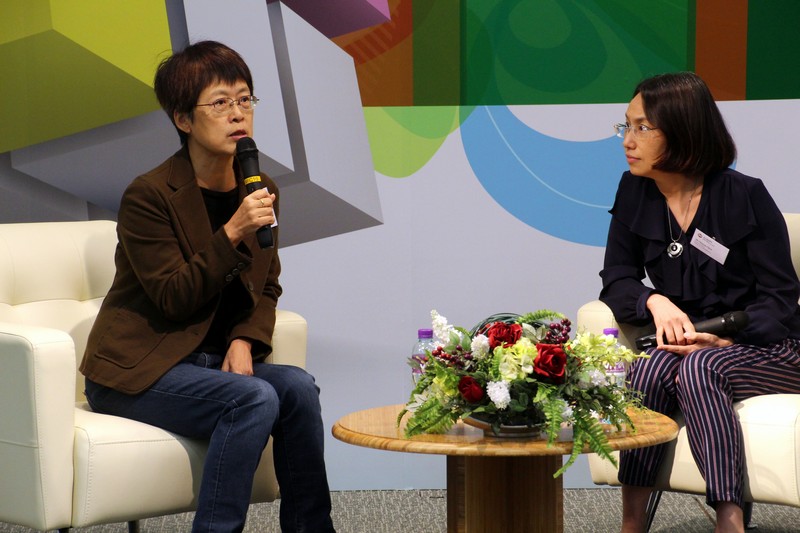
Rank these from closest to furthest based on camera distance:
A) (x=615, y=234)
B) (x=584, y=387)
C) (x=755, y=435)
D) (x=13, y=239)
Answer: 1. (x=584, y=387)
2. (x=755, y=435)
3. (x=13, y=239)
4. (x=615, y=234)

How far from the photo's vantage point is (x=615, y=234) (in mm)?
2980

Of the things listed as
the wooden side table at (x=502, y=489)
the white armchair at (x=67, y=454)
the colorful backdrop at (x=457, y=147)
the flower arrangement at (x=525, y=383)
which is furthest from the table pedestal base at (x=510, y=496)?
the colorful backdrop at (x=457, y=147)

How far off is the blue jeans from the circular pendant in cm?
106

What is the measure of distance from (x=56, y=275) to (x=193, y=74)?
70cm

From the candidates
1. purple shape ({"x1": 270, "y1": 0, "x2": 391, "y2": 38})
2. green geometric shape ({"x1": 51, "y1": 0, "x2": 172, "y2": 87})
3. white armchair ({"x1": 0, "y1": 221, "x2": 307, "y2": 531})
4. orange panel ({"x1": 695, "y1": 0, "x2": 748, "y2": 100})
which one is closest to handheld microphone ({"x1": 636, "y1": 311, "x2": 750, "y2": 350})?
white armchair ({"x1": 0, "y1": 221, "x2": 307, "y2": 531})

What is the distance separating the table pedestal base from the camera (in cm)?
210

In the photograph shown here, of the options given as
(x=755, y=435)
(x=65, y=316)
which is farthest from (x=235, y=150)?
(x=755, y=435)

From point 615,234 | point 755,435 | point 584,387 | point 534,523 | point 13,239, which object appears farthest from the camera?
point 615,234

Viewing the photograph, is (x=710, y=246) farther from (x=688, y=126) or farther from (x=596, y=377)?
(x=596, y=377)

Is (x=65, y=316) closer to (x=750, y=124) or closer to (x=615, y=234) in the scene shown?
(x=615, y=234)

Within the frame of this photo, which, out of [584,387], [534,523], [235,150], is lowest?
[534,523]

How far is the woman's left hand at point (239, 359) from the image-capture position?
247 cm

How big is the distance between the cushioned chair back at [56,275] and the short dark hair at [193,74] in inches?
19.8

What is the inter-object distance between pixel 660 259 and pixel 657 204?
0.51 ft
